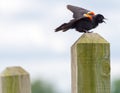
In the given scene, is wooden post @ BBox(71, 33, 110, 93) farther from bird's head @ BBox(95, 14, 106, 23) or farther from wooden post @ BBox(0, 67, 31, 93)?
Answer: bird's head @ BBox(95, 14, 106, 23)

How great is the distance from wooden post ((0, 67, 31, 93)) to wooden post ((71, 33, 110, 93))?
0.40 metres

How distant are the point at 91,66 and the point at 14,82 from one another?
23.9 inches

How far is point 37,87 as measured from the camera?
4153 centimetres

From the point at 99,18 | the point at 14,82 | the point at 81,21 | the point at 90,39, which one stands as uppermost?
the point at 99,18

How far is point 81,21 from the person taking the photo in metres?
5.43

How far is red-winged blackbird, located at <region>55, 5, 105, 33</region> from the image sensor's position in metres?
5.28

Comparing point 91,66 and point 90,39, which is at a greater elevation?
point 90,39

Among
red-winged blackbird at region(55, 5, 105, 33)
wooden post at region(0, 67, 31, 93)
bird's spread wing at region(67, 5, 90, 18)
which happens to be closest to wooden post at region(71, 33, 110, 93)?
wooden post at region(0, 67, 31, 93)

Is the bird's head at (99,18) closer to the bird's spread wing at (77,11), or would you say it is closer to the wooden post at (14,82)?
the bird's spread wing at (77,11)

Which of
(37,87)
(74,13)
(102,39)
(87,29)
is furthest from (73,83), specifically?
(37,87)

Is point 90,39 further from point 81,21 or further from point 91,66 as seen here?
point 81,21

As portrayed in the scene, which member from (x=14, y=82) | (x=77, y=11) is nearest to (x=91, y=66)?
(x=14, y=82)

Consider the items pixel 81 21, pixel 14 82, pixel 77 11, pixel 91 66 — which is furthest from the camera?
pixel 77 11

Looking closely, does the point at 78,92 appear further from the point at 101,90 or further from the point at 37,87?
the point at 37,87
